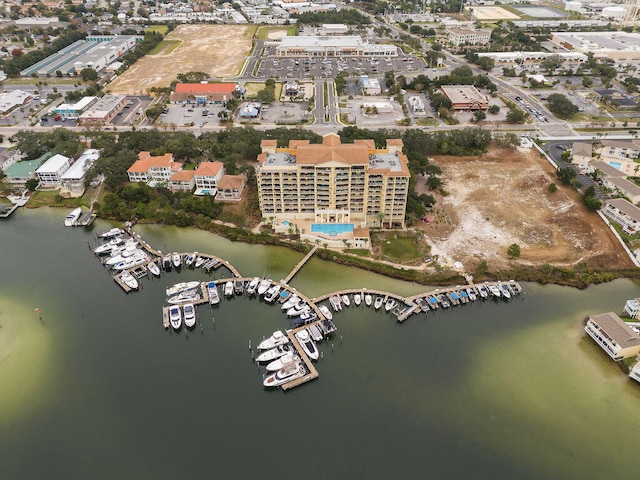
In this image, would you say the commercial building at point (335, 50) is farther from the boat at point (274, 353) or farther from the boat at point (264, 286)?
the boat at point (274, 353)

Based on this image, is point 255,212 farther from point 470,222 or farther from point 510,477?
point 510,477

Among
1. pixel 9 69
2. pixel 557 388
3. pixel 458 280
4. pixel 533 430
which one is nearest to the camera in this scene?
pixel 533 430

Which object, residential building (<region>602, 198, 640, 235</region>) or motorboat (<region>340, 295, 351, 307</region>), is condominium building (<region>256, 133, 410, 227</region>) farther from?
residential building (<region>602, 198, 640, 235</region>)

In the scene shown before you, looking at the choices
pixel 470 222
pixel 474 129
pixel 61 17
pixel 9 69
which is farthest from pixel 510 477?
pixel 61 17

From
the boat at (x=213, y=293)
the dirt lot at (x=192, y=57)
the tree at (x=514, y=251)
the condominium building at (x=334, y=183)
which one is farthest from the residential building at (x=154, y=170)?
the tree at (x=514, y=251)

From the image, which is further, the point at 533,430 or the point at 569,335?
the point at 569,335

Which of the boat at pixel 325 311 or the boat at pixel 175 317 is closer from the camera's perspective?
the boat at pixel 175 317
